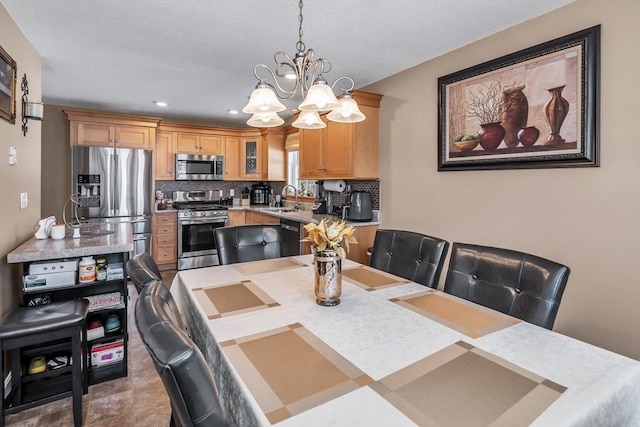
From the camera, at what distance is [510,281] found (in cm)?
156

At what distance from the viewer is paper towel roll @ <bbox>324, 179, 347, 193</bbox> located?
4.11m

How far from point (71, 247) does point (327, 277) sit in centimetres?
164

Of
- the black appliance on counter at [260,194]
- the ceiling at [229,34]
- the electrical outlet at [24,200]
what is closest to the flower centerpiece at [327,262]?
the ceiling at [229,34]

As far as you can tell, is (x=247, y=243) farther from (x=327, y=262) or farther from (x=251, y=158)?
(x=251, y=158)

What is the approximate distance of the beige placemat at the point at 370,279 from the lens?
5.85 ft

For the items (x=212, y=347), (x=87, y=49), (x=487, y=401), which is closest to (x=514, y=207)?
(x=487, y=401)

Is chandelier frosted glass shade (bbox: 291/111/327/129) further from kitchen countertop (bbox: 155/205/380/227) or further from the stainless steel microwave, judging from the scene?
the stainless steel microwave

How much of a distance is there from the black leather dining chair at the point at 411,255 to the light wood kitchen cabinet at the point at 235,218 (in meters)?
3.63

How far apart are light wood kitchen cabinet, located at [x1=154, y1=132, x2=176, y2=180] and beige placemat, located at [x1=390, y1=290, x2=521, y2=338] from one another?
15.5 feet

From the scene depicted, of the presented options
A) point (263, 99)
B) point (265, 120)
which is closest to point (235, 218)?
point (265, 120)

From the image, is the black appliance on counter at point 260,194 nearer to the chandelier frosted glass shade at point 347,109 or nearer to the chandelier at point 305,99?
the chandelier at point 305,99

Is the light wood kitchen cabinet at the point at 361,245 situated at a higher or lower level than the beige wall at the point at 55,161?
lower

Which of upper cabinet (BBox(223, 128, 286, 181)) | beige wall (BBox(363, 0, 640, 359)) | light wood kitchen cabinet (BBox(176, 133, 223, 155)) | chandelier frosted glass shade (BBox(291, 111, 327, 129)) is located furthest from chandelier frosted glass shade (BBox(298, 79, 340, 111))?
light wood kitchen cabinet (BBox(176, 133, 223, 155))

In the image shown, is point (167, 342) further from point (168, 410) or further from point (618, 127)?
point (618, 127)
